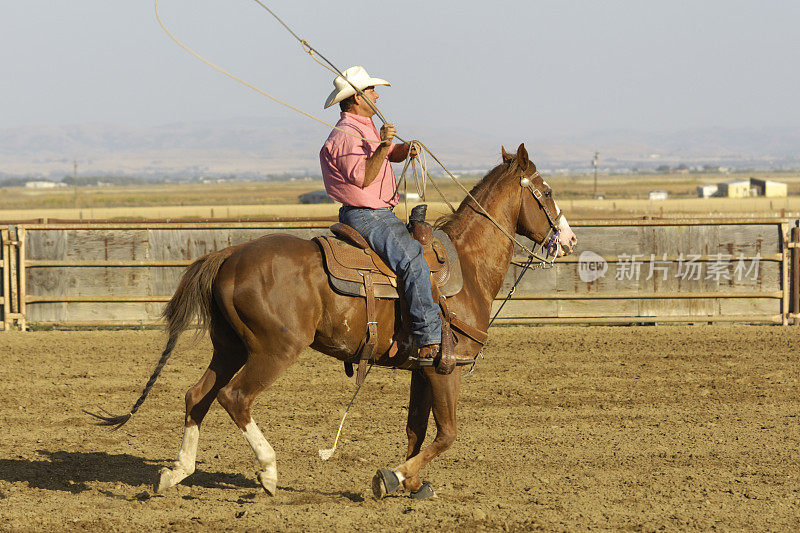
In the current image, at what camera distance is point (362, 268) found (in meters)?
5.61

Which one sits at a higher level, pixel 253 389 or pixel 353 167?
pixel 353 167

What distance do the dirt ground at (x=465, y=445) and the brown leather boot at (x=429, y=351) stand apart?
96 cm

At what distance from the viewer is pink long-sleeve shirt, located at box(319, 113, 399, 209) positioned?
5.55 meters

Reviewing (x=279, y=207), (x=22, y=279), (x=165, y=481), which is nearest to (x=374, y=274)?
(x=165, y=481)

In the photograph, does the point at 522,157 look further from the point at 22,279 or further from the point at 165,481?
the point at 22,279

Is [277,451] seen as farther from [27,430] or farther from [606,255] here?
[606,255]

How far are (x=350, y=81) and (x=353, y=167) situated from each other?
24.4 inches

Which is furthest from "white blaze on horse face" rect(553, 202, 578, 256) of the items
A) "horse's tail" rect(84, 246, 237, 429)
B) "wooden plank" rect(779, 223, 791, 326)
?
"wooden plank" rect(779, 223, 791, 326)

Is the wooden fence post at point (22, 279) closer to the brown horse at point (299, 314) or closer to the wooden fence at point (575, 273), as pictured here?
the wooden fence at point (575, 273)

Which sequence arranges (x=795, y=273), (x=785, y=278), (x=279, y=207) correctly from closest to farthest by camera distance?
(x=785, y=278), (x=795, y=273), (x=279, y=207)

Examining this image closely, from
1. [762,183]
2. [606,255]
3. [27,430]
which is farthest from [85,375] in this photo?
[762,183]

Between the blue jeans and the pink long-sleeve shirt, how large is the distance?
0.38ft

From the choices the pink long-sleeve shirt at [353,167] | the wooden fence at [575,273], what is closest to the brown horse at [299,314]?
the pink long-sleeve shirt at [353,167]

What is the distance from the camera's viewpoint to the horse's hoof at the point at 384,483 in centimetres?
547
